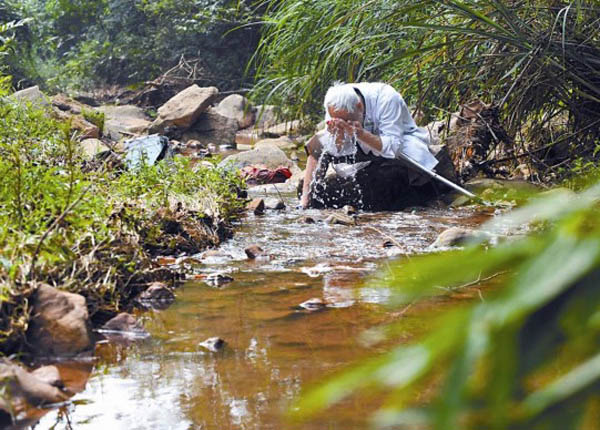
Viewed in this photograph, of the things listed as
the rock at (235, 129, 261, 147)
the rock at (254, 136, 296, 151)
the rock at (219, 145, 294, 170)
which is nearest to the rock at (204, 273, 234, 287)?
the rock at (219, 145, 294, 170)

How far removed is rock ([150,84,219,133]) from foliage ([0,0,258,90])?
557 cm

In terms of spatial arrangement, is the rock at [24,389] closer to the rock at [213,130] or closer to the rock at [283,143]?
the rock at [283,143]

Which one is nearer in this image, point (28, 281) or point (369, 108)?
point (28, 281)

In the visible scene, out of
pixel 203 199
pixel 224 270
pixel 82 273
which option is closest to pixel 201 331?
pixel 82 273

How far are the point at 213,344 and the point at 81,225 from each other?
808mm

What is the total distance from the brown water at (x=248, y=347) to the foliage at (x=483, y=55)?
170cm

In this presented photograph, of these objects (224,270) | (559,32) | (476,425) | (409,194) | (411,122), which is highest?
(476,425)

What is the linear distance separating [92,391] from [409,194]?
467cm

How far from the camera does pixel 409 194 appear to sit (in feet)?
22.0

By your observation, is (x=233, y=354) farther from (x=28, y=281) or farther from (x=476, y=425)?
(x=476, y=425)

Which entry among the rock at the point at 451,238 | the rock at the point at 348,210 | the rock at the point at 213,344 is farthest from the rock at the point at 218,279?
the rock at the point at 348,210

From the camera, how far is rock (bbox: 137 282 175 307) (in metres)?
3.31

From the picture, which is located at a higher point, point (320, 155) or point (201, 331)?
point (201, 331)

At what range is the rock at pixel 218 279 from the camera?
367 centimetres
